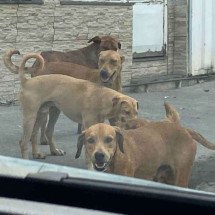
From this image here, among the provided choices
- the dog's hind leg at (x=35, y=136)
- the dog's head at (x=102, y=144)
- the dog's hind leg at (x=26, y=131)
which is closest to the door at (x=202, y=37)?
the dog's hind leg at (x=35, y=136)

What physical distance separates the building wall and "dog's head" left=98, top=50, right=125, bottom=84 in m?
3.93

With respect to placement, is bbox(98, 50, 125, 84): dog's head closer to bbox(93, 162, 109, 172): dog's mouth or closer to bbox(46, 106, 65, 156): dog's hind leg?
bbox(46, 106, 65, 156): dog's hind leg

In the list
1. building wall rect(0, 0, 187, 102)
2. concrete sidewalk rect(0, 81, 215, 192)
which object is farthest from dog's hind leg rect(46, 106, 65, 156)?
building wall rect(0, 0, 187, 102)

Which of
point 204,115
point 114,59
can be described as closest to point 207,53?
point 204,115

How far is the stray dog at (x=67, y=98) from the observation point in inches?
313

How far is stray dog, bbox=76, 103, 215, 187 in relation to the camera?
20.8 ft

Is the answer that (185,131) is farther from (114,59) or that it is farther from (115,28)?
(115,28)

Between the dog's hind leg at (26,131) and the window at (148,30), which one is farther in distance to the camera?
the window at (148,30)

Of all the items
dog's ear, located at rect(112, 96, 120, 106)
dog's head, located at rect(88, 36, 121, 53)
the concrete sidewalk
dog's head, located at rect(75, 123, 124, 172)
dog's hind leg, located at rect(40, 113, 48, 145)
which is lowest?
the concrete sidewalk

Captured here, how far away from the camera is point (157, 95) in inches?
563

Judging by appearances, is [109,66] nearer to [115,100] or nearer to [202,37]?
[115,100]

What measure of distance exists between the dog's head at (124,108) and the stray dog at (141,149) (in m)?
0.70

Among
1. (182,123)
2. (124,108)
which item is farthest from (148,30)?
(124,108)

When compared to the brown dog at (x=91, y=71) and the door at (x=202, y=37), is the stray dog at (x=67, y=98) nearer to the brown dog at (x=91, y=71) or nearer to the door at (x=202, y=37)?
the brown dog at (x=91, y=71)
